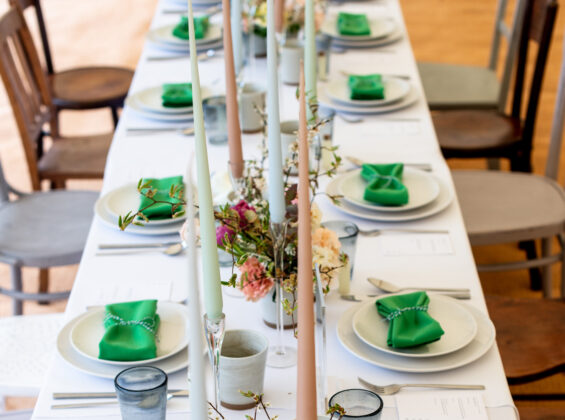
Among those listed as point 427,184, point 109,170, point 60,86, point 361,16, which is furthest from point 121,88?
point 427,184

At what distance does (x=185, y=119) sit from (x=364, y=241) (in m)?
0.89

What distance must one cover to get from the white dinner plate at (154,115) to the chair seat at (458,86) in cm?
147

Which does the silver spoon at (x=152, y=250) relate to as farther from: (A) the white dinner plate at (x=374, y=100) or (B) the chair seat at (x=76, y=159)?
(B) the chair seat at (x=76, y=159)

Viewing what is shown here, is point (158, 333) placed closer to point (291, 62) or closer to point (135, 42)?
point (291, 62)

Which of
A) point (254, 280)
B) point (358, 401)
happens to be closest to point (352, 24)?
point (254, 280)

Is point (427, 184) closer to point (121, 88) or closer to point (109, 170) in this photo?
point (109, 170)

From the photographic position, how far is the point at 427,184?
6.78 feet

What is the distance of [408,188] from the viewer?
2.05 metres

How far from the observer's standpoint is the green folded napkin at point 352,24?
3.20m

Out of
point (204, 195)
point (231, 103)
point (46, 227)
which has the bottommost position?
point (46, 227)

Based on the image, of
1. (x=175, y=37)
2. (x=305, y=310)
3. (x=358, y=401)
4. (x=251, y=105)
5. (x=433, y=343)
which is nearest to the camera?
(x=305, y=310)

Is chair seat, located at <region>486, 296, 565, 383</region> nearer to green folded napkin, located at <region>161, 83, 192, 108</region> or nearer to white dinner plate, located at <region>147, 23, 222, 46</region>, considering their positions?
green folded napkin, located at <region>161, 83, 192, 108</region>

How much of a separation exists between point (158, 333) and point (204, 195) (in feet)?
2.24

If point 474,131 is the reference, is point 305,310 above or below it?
above
